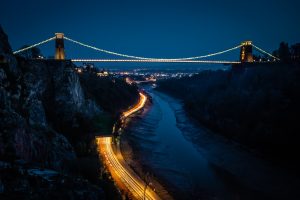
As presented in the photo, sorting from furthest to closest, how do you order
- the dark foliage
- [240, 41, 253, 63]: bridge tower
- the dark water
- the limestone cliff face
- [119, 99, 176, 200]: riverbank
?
1. [240, 41, 253, 63]: bridge tower
2. the dark foliage
3. the dark water
4. [119, 99, 176, 200]: riverbank
5. the limestone cliff face

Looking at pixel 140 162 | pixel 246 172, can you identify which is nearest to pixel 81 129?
pixel 140 162

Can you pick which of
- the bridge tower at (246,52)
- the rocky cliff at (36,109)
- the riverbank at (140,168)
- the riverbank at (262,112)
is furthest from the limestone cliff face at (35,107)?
the bridge tower at (246,52)

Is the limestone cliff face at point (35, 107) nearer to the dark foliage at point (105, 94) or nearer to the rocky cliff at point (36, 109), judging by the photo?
the rocky cliff at point (36, 109)

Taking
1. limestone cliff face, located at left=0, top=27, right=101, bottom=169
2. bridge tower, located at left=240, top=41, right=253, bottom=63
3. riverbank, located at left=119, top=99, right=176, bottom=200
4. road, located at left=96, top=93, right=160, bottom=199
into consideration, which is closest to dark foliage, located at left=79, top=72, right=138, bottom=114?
riverbank, located at left=119, top=99, right=176, bottom=200

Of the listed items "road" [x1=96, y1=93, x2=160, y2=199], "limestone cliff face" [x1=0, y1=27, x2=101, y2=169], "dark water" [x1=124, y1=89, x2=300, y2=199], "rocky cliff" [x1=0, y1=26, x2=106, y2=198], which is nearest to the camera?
"rocky cliff" [x1=0, y1=26, x2=106, y2=198]

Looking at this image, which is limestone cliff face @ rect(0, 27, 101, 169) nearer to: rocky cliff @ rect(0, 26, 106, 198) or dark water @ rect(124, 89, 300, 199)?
rocky cliff @ rect(0, 26, 106, 198)

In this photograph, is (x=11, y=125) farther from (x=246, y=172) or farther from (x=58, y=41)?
(x=58, y=41)
